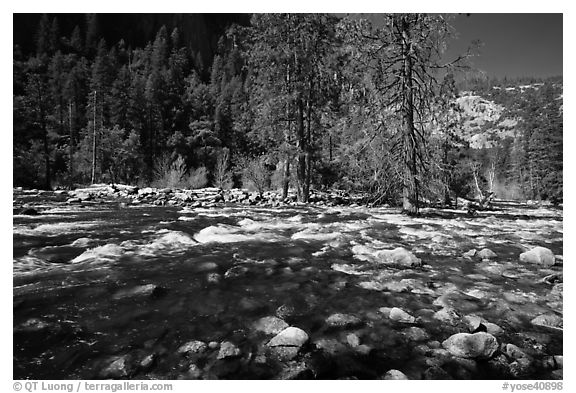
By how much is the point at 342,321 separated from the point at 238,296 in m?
0.93

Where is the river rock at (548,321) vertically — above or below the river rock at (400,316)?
below

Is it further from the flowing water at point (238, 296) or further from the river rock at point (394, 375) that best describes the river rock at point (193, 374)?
the river rock at point (394, 375)

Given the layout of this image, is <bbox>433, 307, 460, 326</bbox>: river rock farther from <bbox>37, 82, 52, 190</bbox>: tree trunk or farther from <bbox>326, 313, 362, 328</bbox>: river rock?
<bbox>37, 82, 52, 190</bbox>: tree trunk

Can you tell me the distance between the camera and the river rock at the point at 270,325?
216cm

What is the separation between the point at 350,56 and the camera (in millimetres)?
8492

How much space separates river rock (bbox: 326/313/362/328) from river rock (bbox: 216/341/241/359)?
718mm

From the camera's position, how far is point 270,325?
222 cm

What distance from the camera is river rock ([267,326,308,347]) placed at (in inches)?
77.1

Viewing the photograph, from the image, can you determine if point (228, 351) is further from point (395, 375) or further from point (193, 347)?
point (395, 375)

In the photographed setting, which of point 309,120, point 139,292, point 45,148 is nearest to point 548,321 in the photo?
point 139,292

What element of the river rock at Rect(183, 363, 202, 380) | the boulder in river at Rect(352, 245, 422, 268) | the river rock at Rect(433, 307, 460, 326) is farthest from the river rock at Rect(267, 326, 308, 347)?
the boulder in river at Rect(352, 245, 422, 268)

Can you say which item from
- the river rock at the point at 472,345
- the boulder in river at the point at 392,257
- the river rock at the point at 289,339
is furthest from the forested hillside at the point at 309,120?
the river rock at the point at 289,339

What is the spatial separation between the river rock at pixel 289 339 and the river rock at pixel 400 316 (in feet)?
2.53
